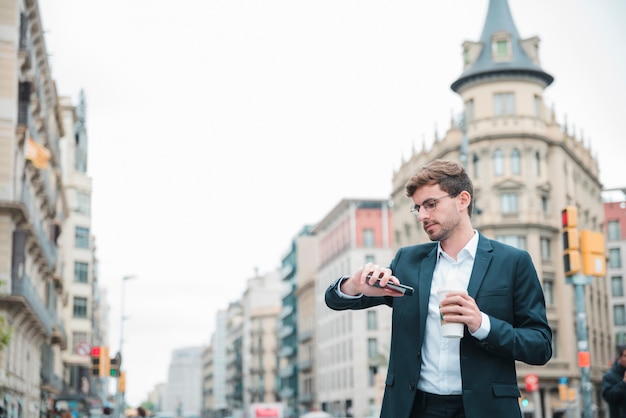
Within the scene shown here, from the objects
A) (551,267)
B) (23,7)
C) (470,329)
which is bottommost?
(470,329)

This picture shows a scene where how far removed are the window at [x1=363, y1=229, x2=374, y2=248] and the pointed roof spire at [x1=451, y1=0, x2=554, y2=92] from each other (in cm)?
2855

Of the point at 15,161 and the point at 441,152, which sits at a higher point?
the point at 441,152

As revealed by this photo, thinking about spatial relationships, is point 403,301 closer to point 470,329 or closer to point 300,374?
point 470,329

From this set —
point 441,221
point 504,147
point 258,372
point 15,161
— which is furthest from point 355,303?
point 258,372

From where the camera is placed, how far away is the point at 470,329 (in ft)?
13.4

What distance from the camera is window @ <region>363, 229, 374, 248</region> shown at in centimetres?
8975

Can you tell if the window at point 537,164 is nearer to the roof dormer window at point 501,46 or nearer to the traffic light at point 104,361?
the roof dormer window at point 501,46

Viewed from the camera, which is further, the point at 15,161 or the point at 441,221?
the point at 15,161

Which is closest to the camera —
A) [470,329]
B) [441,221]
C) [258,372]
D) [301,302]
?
[470,329]

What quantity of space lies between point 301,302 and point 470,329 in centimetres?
10900

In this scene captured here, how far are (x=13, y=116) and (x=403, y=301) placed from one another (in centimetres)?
3030

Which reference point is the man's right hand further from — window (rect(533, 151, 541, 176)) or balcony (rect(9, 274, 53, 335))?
window (rect(533, 151, 541, 176))

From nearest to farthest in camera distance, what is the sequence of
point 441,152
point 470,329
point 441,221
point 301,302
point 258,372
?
point 470,329 → point 441,221 → point 441,152 → point 301,302 → point 258,372

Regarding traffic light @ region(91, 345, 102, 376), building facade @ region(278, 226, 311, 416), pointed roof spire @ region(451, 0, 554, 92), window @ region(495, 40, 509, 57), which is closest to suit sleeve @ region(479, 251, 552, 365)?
traffic light @ region(91, 345, 102, 376)
